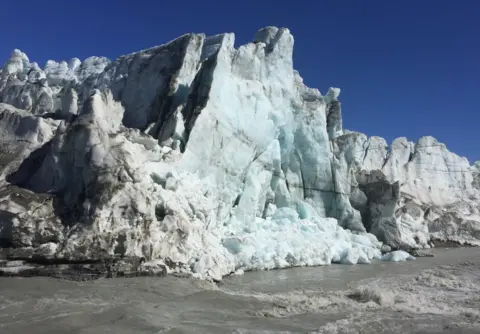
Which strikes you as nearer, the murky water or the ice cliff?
the murky water

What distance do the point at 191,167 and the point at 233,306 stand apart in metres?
8.52

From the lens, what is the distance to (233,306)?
973 centimetres

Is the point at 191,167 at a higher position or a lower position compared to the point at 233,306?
higher

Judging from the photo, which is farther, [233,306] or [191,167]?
[191,167]

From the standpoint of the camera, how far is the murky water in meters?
7.90

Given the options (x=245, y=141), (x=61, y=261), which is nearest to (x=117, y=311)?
(x=61, y=261)

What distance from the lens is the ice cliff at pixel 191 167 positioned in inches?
531

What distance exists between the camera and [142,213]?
13539mm

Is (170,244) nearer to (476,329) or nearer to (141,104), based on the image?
(476,329)

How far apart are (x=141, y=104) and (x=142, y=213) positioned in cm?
971

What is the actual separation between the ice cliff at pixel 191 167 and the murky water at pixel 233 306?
6.67 ft

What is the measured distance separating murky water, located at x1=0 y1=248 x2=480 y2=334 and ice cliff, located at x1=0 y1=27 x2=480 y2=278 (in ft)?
6.67

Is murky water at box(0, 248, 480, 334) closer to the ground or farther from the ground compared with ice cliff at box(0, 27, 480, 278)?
closer to the ground

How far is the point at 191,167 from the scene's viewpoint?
17.5 metres
